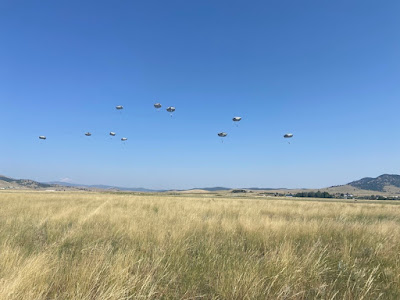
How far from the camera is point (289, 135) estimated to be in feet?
63.5

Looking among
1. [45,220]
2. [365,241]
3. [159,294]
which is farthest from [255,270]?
[45,220]

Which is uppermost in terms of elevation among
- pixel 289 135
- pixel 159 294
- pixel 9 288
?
pixel 289 135

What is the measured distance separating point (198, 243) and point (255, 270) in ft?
7.03

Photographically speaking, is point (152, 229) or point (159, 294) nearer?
point (159, 294)

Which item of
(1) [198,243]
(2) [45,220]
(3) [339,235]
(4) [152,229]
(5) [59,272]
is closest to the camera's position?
(5) [59,272]

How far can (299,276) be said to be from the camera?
360 centimetres

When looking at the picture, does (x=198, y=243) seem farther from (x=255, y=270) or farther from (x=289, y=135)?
(x=289, y=135)

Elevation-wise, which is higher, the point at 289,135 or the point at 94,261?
the point at 289,135

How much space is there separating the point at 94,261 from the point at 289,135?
17.7 metres

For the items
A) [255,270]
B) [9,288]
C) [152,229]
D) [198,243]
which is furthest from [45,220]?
[255,270]

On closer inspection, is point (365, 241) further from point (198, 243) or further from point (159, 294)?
point (159, 294)

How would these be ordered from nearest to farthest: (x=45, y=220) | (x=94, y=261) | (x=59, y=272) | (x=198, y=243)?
(x=59, y=272), (x=94, y=261), (x=198, y=243), (x=45, y=220)

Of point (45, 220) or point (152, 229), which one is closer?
point (152, 229)

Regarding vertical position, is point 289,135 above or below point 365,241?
above
